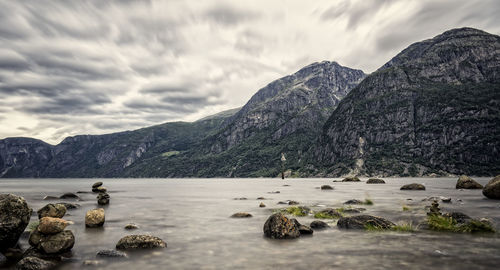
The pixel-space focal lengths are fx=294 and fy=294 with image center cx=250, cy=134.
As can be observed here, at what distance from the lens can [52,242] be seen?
1452 centimetres

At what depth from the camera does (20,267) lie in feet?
38.1

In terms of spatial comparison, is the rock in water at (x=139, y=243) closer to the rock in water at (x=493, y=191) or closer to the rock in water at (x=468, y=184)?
the rock in water at (x=493, y=191)

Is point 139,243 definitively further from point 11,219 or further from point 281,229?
point 281,229

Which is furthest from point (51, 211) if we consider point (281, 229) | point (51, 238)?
point (281, 229)

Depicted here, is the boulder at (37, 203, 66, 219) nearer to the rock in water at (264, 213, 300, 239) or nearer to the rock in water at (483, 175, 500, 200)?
the rock in water at (264, 213, 300, 239)

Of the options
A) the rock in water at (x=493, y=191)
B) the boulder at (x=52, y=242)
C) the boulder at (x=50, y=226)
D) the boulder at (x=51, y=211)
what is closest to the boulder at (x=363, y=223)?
the boulder at (x=52, y=242)

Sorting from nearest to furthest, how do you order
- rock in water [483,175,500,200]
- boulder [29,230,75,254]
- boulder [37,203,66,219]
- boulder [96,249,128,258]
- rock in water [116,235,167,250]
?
boulder [96,249,128,258], boulder [29,230,75,254], rock in water [116,235,167,250], boulder [37,203,66,219], rock in water [483,175,500,200]

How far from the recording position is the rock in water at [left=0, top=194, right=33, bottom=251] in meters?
15.1

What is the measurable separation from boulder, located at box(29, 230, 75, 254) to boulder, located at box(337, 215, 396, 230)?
1689cm

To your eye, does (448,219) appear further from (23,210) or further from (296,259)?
(23,210)

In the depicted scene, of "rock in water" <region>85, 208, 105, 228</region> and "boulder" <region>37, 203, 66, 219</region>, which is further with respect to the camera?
"boulder" <region>37, 203, 66, 219</region>

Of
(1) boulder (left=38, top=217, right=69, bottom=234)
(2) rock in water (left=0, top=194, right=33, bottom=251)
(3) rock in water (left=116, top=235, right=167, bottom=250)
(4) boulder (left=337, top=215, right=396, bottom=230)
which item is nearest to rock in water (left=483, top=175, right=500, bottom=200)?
(4) boulder (left=337, top=215, right=396, bottom=230)

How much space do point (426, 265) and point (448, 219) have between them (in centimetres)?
1034

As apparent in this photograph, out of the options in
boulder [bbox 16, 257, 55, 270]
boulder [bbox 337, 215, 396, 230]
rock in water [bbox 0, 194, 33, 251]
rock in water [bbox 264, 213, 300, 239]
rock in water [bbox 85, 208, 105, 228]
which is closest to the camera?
boulder [bbox 16, 257, 55, 270]
